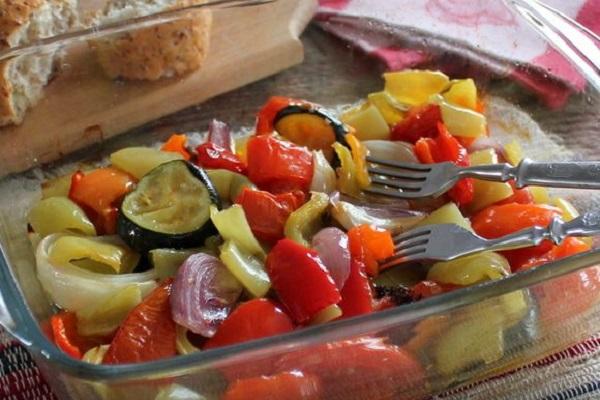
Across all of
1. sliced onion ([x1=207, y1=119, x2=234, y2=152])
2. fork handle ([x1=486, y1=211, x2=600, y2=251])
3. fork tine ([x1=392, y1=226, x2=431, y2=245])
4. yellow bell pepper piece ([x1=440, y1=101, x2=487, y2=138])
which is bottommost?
sliced onion ([x1=207, y1=119, x2=234, y2=152])

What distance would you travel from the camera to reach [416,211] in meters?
1.49

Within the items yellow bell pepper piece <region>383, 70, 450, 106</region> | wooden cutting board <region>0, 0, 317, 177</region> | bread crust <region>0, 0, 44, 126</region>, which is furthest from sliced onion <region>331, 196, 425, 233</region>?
bread crust <region>0, 0, 44, 126</region>

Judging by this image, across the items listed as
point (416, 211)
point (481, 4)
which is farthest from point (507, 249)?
point (481, 4)

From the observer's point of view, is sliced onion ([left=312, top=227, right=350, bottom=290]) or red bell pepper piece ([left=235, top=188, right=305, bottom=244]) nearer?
sliced onion ([left=312, top=227, right=350, bottom=290])

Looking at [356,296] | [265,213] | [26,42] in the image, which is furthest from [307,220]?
[26,42]

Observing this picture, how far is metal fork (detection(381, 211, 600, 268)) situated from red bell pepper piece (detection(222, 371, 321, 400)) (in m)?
0.27

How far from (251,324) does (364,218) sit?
0.29 metres

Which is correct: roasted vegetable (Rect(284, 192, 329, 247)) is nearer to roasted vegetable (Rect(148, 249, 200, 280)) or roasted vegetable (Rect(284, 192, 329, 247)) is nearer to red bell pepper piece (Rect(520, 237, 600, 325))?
roasted vegetable (Rect(148, 249, 200, 280))

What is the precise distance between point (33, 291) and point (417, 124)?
0.72m

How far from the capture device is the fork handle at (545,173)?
136 cm

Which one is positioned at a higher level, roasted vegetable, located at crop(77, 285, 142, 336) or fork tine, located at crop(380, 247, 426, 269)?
fork tine, located at crop(380, 247, 426, 269)

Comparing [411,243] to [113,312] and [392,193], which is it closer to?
[392,193]

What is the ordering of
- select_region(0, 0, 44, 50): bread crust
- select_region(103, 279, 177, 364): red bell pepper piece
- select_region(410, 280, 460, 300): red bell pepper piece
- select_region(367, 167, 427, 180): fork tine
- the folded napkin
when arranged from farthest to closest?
select_region(0, 0, 44, 50): bread crust
the folded napkin
select_region(367, 167, 427, 180): fork tine
select_region(410, 280, 460, 300): red bell pepper piece
select_region(103, 279, 177, 364): red bell pepper piece

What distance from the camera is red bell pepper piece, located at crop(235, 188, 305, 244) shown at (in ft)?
4.56
